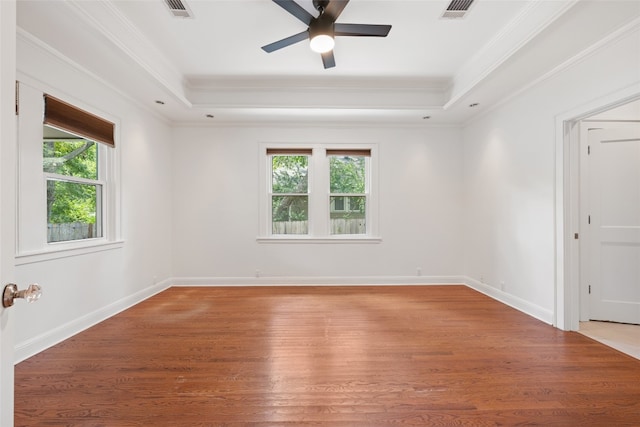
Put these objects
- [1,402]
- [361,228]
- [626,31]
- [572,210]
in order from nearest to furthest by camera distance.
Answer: [1,402] < [626,31] < [572,210] < [361,228]

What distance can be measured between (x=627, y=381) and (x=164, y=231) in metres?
5.29

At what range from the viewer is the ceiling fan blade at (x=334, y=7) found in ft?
7.69

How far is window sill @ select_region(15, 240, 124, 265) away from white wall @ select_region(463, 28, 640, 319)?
486 cm

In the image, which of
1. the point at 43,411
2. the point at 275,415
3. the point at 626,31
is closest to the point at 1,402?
the point at 275,415

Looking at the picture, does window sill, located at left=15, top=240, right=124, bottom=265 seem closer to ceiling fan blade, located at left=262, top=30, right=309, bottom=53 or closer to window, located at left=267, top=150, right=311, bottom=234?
window, located at left=267, top=150, right=311, bottom=234

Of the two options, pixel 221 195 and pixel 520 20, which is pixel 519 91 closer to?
pixel 520 20

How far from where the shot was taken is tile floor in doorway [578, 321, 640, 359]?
2684mm

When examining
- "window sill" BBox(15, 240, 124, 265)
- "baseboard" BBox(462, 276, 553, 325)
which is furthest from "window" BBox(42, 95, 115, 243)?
"baseboard" BBox(462, 276, 553, 325)

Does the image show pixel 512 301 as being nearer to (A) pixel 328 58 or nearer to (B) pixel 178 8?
(A) pixel 328 58

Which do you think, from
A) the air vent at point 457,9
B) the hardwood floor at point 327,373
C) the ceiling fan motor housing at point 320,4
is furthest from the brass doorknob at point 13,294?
the air vent at point 457,9

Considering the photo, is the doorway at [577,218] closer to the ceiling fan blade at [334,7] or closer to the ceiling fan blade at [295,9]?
the ceiling fan blade at [334,7]

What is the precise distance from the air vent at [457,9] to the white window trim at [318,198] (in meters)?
2.30

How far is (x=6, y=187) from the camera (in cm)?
84

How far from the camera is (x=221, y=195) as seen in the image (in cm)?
493
